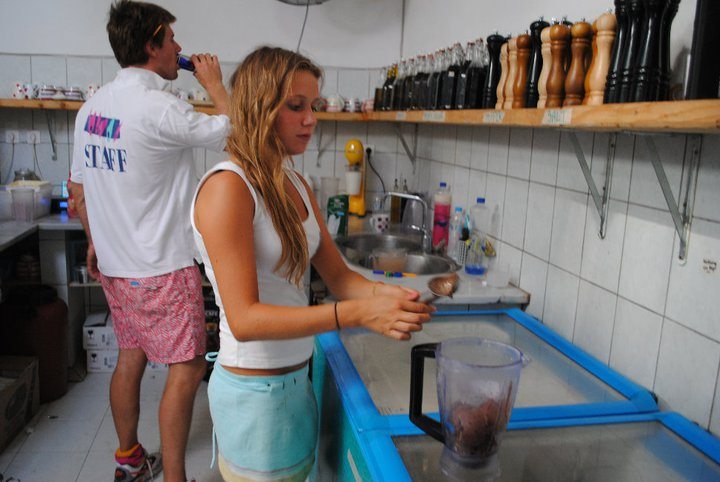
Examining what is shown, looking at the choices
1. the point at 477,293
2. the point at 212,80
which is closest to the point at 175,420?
the point at 477,293

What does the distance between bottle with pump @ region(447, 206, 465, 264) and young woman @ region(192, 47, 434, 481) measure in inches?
42.8

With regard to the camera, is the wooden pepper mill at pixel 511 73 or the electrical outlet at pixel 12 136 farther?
the electrical outlet at pixel 12 136

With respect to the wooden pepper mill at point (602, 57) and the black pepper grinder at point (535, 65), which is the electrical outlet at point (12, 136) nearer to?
the black pepper grinder at point (535, 65)

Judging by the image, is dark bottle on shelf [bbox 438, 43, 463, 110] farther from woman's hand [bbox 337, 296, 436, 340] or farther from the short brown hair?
woman's hand [bbox 337, 296, 436, 340]

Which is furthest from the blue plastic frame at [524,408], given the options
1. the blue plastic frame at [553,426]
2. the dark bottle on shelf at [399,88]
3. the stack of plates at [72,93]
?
the stack of plates at [72,93]

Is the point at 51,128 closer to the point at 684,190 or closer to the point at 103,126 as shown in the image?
the point at 103,126

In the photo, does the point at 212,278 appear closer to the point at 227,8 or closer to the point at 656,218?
the point at 656,218

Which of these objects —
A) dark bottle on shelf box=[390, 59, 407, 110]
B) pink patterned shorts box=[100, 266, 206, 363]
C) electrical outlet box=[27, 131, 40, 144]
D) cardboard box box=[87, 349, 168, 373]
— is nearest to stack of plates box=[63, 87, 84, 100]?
electrical outlet box=[27, 131, 40, 144]

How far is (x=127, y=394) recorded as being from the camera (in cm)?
233

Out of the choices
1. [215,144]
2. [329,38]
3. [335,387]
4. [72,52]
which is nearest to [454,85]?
[215,144]

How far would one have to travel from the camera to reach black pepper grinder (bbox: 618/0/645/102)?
1112 mm

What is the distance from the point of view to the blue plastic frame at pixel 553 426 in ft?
3.40

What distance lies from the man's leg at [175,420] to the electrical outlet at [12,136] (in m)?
2.07

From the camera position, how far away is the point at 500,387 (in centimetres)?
106
